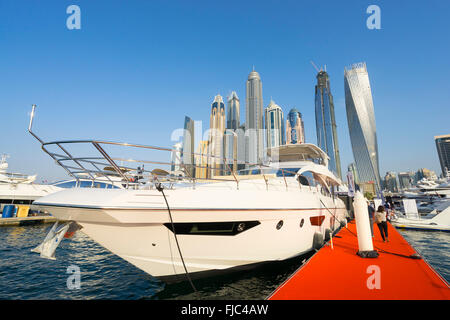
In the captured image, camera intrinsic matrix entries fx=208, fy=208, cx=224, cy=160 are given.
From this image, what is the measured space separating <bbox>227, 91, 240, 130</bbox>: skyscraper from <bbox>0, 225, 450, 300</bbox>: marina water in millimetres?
137401

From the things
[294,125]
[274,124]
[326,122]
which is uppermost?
[294,125]

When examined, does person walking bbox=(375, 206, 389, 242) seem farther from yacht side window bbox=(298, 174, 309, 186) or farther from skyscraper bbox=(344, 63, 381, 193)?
skyscraper bbox=(344, 63, 381, 193)

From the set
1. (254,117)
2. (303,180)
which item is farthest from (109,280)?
(254,117)

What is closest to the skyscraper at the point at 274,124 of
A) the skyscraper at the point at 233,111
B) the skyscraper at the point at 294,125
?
the skyscraper at the point at 294,125

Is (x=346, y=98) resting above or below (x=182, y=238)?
above

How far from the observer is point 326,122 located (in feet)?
379

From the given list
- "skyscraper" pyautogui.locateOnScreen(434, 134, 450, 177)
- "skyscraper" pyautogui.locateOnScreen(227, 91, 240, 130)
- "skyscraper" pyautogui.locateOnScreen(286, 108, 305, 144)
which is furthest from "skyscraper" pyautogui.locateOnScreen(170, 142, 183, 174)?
"skyscraper" pyautogui.locateOnScreen(434, 134, 450, 177)

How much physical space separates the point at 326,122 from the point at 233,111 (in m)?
66.1

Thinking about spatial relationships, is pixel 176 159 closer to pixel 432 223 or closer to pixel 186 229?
pixel 186 229

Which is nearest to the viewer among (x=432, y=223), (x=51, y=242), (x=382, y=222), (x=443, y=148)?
(x=51, y=242)

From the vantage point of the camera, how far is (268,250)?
479 centimetres
